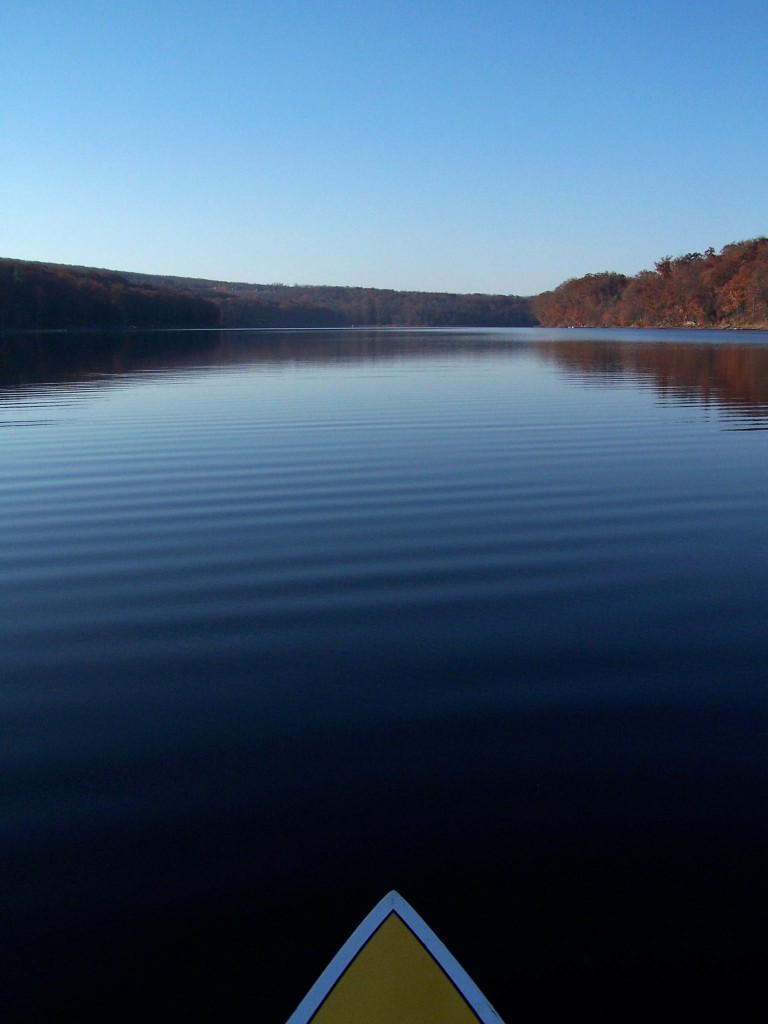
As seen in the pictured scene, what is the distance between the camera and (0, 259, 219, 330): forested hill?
4107 inches

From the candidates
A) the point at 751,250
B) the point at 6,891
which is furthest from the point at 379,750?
the point at 751,250

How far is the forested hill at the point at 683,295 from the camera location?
110625mm

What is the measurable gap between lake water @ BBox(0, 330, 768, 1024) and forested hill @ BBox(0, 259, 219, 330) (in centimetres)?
10219

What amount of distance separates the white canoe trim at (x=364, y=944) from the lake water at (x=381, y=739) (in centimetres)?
49

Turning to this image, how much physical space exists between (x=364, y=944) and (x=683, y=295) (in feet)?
449

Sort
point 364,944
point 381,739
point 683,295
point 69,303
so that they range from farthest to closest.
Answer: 1. point 683,295
2. point 69,303
3. point 381,739
4. point 364,944

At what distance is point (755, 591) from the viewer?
24.3 feet

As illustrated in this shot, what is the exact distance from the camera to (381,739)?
493cm

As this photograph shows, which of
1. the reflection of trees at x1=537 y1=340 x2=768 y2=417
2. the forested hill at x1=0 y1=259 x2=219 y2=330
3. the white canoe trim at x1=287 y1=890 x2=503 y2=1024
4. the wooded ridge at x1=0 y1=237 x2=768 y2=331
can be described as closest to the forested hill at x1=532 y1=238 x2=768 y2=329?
the wooded ridge at x1=0 y1=237 x2=768 y2=331

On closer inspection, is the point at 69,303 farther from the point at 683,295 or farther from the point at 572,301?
the point at 572,301

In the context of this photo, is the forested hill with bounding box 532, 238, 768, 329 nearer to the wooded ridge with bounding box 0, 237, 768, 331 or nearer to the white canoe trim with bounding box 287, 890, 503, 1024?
the wooded ridge with bounding box 0, 237, 768, 331

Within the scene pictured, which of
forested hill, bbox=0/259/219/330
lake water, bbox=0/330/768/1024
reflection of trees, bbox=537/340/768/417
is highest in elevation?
forested hill, bbox=0/259/219/330

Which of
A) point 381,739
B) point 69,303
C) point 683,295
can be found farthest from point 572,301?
point 381,739

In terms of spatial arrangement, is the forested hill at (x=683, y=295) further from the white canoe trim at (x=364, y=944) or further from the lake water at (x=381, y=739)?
the white canoe trim at (x=364, y=944)
